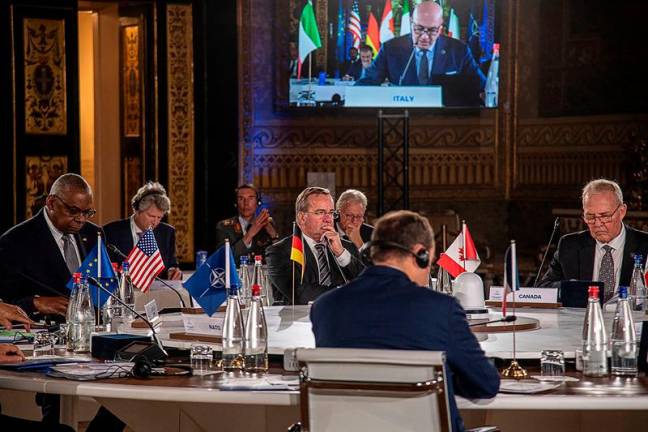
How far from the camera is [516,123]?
1252cm

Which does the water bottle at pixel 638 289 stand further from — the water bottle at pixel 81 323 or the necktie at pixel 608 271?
the water bottle at pixel 81 323

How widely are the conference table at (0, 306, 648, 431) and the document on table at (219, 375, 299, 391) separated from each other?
40mm

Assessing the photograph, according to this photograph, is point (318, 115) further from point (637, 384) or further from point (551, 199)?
point (637, 384)

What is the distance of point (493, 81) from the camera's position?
11.9 metres

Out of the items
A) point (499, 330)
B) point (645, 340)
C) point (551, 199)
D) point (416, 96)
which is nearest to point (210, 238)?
point (416, 96)

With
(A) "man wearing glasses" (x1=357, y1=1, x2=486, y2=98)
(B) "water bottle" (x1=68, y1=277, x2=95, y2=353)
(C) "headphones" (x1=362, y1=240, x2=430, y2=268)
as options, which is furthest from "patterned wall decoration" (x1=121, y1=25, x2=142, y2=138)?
(C) "headphones" (x1=362, y1=240, x2=430, y2=268)

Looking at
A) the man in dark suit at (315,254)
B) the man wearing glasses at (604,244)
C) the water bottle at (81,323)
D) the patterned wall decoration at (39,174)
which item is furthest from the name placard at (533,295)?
the patterned wall decoration at (39,174)

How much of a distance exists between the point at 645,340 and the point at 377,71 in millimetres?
8106

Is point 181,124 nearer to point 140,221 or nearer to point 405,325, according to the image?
point 140,221

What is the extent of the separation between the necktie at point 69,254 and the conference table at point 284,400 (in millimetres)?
1445

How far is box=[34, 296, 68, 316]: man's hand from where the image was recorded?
17.7ft

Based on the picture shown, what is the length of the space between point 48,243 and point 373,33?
6487 millimetres

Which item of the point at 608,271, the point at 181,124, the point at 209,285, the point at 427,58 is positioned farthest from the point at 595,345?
the point at 427,58

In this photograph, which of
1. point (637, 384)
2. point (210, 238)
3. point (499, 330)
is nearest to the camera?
point (637, 384)
